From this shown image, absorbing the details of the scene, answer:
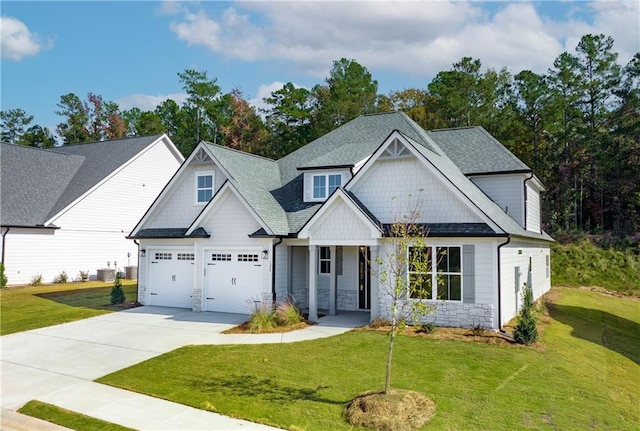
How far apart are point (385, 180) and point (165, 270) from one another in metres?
10.1

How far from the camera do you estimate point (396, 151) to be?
1574cm

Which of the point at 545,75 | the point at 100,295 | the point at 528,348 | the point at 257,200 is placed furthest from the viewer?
the point at 545,75

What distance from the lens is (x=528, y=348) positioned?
39.7ft

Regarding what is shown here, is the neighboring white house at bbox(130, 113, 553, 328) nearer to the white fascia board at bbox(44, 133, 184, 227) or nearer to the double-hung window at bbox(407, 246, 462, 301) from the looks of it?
the double-hung window at bbox(407, 246, 462, 301)

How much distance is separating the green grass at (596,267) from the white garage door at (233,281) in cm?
2053

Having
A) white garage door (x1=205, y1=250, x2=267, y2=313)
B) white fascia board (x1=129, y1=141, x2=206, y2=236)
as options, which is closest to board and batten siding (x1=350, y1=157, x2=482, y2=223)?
white garage door (x1=205, y1=250, x2=267, y2=313)

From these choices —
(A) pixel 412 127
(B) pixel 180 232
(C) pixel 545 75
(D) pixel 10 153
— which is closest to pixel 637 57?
(C) pixel 545 75

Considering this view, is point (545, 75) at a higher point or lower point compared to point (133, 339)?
higher

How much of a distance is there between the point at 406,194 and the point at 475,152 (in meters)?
6.52

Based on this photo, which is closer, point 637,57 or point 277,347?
point 277,347

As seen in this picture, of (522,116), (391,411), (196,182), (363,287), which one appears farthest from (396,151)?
(522,116)

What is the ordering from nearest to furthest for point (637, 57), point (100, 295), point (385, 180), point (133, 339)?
1. point (133, 339)
2. point (385, 180)
3. point (100, 295)
4. point (637, 57)

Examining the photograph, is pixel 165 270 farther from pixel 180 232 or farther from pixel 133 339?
pixel 133 339

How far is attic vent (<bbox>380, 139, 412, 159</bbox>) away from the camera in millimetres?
15637
